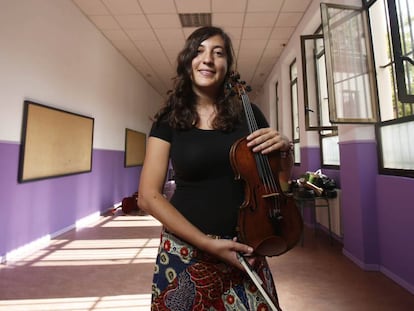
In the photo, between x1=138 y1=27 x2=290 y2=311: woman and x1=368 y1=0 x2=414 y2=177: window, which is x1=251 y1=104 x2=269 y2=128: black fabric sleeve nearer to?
x1=138 y1=27 x2=290 y2=311: woman

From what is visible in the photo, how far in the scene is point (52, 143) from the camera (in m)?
3.02

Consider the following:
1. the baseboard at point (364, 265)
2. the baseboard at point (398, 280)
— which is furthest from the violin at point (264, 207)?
the baseboard at point (364, 265)

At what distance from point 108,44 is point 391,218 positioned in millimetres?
4829

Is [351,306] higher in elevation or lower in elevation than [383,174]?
lower

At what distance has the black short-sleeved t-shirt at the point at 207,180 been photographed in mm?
A: 664

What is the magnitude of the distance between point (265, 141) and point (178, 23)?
3808mm

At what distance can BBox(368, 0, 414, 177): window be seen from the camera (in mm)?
1569

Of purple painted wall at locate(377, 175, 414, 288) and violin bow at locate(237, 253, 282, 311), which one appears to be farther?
purple painted wall at locate(377, 175, 414, 288)

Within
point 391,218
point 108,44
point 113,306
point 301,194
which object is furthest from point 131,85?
point 391,218

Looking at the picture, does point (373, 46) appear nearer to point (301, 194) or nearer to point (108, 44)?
Result: point (301, 194)

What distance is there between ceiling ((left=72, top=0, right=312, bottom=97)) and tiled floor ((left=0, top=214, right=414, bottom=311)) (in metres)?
1.78

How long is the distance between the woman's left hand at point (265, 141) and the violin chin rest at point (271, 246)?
0.73ft

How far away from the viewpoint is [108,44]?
4.47 m

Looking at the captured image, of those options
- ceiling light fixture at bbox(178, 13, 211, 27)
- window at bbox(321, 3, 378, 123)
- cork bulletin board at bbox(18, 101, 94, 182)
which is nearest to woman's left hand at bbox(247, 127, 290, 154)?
window at bbox(321, 3, 378, 123)
